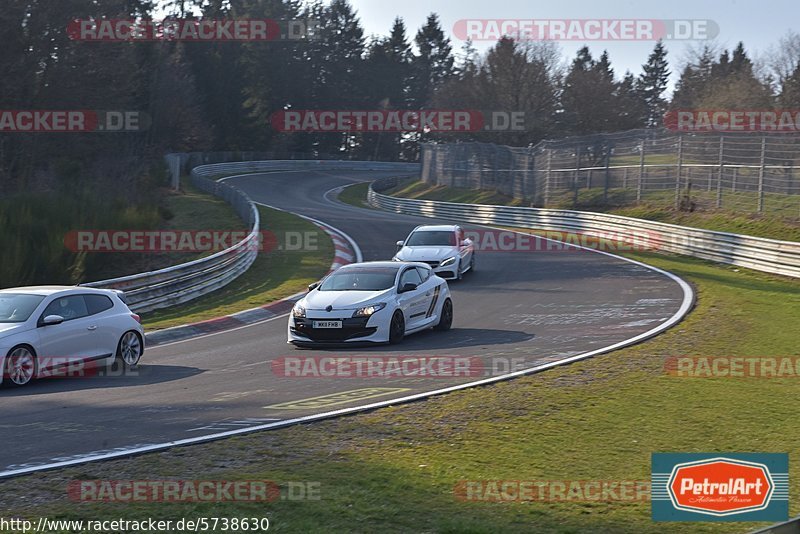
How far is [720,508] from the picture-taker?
692cm

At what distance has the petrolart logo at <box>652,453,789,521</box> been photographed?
694 cm

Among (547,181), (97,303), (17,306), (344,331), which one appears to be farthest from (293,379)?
(547,181)

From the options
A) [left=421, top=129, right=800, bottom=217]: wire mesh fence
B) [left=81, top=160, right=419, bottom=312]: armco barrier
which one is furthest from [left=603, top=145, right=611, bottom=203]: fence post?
[left=81, top=160, right=419, bottom=312]: armco barrier

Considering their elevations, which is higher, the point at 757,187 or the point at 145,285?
the point at 757,187

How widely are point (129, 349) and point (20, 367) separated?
2.15 m

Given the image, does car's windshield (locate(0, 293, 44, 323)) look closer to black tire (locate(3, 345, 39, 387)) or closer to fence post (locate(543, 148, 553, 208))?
black tire (locate(3, 345, 39, 387))

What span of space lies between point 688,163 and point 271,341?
22.9 m

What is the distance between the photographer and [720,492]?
694 centimetres

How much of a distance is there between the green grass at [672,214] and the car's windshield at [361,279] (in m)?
Answer: 16.1

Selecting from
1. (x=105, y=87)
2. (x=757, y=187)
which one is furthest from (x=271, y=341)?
(x=105, y=87)

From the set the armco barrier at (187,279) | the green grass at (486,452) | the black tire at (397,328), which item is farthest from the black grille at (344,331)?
the armco barrier at (187,279)

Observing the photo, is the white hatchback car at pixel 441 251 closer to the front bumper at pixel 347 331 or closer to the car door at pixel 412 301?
the car door at pixel 412 301

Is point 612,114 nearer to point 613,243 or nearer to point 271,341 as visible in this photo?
point 613,243

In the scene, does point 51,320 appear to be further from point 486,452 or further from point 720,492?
point 720,492
